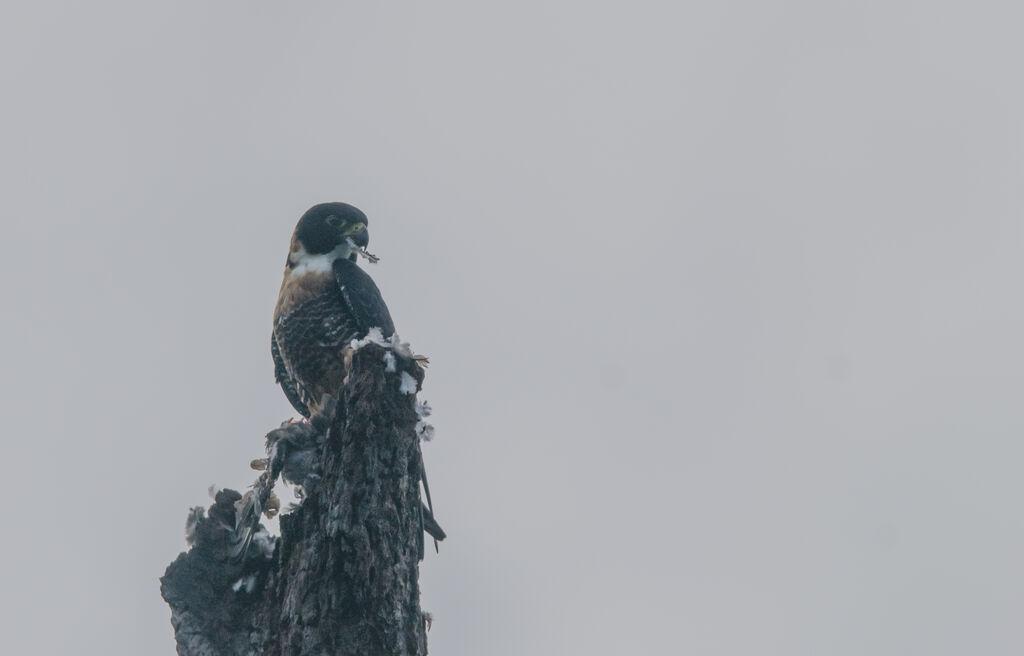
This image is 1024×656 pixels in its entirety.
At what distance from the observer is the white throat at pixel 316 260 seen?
8.34 m

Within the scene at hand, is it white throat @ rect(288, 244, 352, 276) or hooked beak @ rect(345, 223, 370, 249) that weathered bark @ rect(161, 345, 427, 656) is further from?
hooked beak @ rect(345, 223, 370, 249)

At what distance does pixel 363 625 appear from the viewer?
3887 mm

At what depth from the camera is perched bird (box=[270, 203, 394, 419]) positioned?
7875 mm

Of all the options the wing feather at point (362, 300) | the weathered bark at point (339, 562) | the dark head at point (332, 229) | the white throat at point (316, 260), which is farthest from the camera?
the dark head at point (332, 229)

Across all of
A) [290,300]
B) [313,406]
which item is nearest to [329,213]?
[290,300]

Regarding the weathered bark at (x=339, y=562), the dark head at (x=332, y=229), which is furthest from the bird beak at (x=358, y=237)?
the weathered bark at (x=339, y=562)

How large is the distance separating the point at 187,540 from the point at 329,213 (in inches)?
170

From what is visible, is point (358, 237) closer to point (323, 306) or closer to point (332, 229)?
point (332, 229)

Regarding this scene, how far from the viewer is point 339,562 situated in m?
4.00

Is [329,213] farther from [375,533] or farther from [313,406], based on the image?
[375,533]

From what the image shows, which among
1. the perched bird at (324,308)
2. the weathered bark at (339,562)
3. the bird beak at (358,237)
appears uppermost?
the bird beak at (358,237)

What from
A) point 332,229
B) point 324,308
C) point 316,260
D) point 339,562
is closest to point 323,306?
point 324,308

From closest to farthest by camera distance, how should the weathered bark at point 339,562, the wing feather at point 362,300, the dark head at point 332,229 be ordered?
1. the weathered bark at point 339,562
2. the wing feather at point 362,300
3. the dark head at point 332,229

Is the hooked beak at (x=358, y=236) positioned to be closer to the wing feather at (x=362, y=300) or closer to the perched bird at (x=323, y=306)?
the perched bird at (x=323, y=306)
